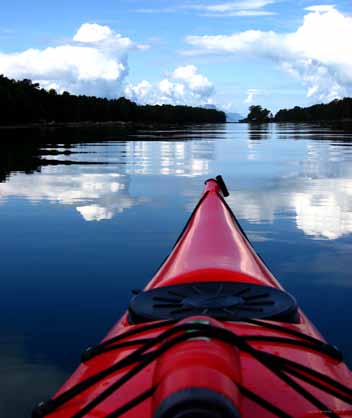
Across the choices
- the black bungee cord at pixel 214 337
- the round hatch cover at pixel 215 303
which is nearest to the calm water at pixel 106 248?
the round hatch cover at pixel 215 303

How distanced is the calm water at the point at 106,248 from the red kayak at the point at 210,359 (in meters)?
1.67

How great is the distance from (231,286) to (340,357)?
87 cm

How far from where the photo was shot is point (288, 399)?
9.19 ft

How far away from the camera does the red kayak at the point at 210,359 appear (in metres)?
2.15

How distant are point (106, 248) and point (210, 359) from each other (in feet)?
25.6

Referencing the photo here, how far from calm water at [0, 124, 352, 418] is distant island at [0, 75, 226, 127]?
78.8 metres

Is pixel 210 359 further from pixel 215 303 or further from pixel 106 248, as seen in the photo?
pixel 106 248

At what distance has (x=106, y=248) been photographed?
32.5 ft

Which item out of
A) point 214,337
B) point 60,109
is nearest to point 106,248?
point 214,337

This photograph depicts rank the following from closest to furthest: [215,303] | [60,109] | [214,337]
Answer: [214,337] → [215,303] → [60,109]

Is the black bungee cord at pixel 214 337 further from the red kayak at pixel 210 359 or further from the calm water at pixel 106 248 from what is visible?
the calm water at pixel 106 248

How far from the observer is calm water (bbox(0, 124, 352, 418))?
6.07 metres

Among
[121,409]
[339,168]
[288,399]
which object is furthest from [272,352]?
[339,168]

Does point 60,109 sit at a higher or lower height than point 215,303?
higher
